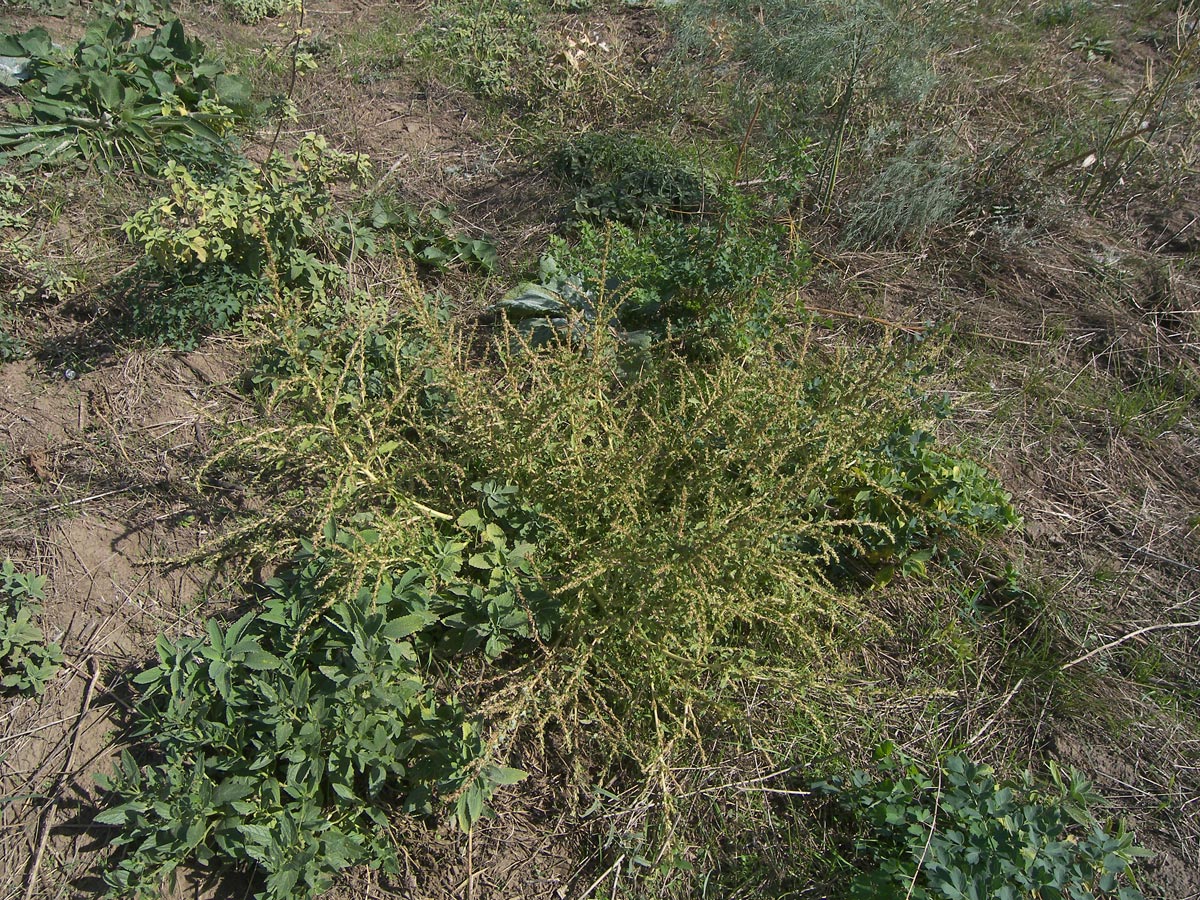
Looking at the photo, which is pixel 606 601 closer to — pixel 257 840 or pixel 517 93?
pixel 257 840

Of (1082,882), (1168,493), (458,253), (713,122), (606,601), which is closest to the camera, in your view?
(1082,882)

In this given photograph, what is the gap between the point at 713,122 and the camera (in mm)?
4703

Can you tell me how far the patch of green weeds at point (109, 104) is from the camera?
391 centimetres

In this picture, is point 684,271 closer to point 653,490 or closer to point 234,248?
point 653,490

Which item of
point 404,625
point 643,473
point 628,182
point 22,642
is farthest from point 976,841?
point 628,182

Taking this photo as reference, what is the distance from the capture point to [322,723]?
2.22 metres

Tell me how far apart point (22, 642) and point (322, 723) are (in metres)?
1.12

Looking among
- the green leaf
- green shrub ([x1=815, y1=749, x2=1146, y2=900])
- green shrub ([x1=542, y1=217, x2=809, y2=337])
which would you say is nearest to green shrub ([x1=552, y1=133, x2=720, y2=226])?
green shrub ([x1=542, y1=217, x2=809, y2=337])

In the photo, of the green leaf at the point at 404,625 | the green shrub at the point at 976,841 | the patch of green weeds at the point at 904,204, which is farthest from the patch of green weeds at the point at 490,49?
the green shrub at the point at 976,841

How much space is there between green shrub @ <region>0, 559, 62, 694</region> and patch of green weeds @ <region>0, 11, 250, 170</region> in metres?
2.09

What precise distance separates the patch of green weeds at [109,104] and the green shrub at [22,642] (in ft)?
6.86

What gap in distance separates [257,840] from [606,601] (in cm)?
109

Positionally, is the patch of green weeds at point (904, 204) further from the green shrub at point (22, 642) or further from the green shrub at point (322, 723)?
the green shrub at point (22, 642)

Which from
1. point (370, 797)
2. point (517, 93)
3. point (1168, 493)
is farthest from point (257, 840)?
point (517, 93)
